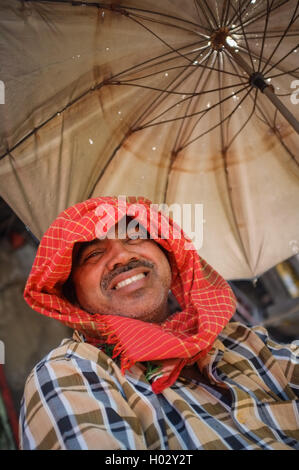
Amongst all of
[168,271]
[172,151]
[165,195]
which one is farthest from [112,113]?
[168,271]


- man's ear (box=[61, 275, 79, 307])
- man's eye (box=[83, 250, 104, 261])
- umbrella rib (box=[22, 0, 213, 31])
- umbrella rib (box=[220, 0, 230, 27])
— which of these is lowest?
man's ear (box=[61, 275, 79, 307])

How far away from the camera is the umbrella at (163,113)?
193cm

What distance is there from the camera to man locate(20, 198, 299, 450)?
3.98ft

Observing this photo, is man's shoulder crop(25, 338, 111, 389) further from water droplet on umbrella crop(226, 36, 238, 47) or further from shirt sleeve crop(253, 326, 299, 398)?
water droplet on umbrella crop(226, 36, 238, 47)

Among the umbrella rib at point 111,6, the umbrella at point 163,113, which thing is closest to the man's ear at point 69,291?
the umbrella at point 163,113

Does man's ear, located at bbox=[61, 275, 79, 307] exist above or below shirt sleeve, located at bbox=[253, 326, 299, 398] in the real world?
above

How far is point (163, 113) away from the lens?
247 cm

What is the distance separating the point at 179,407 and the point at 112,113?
6.06 ft

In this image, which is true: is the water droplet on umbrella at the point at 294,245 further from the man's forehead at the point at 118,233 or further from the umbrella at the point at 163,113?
the man's forehead at the point at 118,233

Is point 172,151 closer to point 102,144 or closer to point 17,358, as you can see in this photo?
point 102,144

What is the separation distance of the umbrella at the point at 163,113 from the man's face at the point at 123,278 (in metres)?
0.49

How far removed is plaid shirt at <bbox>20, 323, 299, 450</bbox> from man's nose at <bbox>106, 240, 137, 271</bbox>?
0.45 meters

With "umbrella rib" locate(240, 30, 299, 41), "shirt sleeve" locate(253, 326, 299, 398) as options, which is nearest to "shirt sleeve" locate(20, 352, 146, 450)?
"shirt sleeve" locate(253, 326, 299, 398)

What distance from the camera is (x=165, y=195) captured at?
2625mm
